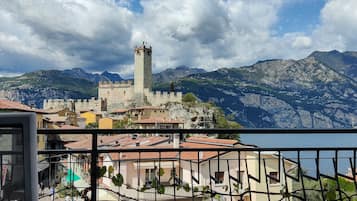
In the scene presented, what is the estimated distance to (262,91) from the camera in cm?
12288

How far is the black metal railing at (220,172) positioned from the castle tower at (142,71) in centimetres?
5299

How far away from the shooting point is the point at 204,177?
7.82ft

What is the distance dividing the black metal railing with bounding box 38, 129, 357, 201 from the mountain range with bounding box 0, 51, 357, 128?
3017 inches

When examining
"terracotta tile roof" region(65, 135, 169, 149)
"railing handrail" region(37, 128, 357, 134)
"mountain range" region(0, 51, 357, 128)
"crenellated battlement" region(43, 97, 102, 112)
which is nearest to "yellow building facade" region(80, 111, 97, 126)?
"crenellated battlement" region(43, 97, 102, 112)

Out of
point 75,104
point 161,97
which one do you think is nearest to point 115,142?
point 161,97

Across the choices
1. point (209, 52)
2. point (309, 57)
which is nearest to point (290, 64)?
point (309, 57)

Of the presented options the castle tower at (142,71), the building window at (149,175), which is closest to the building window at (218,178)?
the building window at (149,175)

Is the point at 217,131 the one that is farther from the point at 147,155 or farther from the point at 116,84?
the point at 116,84

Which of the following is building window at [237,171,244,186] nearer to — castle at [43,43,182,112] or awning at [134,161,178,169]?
awning at [134,161,178,169]

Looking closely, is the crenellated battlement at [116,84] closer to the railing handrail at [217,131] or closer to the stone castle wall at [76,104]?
the stone castle wall at [76,104]

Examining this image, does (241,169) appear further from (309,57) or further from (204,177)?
(309,57)

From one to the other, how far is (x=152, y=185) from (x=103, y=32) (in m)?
56.5

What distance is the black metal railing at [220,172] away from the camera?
6.90ft

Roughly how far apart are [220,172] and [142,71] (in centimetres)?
5543
